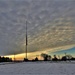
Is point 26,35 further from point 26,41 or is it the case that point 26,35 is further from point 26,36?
point 26,41

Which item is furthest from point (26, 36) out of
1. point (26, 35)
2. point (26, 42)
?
point (26, 42)

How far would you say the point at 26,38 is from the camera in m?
64.0

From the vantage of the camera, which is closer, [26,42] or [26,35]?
[26,42]

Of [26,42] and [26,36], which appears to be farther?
[26,36]

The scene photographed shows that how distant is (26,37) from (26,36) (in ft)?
2.66

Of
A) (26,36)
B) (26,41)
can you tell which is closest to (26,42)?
(26,41)

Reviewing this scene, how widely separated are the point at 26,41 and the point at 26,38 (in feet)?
7.62

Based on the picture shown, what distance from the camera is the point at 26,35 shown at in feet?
217

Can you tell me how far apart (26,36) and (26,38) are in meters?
1.74

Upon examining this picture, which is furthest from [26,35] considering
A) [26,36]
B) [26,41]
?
[26,41]

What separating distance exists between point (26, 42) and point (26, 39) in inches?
100

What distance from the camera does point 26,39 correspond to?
63.6 metres

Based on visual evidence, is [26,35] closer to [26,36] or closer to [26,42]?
[26,36]
